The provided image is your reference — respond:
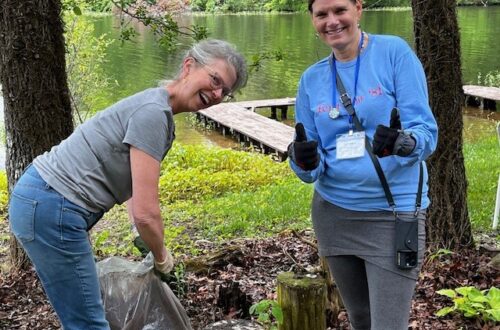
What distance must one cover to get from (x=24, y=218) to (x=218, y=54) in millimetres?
1001

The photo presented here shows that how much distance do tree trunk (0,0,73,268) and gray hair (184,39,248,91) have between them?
7.58ft

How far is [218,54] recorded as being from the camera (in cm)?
244

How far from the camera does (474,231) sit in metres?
5.96

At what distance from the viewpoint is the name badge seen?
241 centimetres

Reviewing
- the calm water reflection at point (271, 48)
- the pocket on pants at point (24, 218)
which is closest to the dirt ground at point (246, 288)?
the pocket on pants at point (24, 218)

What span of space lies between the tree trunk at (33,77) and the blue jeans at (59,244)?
2.15 metres

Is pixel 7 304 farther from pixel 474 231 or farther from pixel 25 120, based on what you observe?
pixel 474 231

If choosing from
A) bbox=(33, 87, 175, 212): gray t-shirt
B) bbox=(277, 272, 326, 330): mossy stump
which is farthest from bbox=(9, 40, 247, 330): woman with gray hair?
bbox=(277, 272, 326, 330): mossy stump

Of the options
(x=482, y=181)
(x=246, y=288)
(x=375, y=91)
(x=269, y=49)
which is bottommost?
(x=269, y=49)

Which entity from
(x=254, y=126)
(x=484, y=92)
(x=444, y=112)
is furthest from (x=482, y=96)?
(x=444, y=112)

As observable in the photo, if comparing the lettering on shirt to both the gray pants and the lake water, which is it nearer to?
the gray pants

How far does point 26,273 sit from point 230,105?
55.9 ft

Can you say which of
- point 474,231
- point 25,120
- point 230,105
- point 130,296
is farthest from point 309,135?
point 230,105

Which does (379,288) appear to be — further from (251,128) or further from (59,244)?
(251,128)
